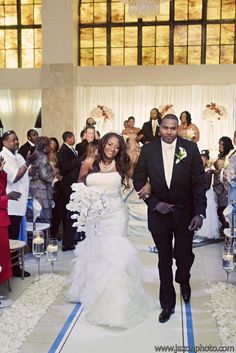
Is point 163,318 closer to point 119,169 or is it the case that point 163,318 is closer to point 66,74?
point 119,169

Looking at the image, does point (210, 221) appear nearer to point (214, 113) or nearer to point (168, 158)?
point (168, 158)

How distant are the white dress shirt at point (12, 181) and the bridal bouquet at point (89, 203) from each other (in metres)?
1.47

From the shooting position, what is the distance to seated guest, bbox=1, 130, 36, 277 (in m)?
5.64

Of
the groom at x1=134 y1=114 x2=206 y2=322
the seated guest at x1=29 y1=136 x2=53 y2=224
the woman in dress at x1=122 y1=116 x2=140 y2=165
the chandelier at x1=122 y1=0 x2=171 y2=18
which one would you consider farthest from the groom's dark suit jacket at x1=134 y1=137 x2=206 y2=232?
the chandelier at x1=122 y1=0 x2=171 y2=18

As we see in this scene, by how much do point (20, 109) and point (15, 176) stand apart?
1151cm

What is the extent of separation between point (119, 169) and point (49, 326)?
5.30 feet

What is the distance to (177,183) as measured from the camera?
4180 mm

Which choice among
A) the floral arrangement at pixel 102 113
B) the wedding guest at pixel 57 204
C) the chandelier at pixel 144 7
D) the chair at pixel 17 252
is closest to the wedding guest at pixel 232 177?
the chair at pixel 17 252

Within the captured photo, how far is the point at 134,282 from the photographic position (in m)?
4.42

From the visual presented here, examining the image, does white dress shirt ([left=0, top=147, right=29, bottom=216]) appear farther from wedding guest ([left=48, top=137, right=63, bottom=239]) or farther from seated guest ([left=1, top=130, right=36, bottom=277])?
wedding guest ([left=48, top=137, right=63, bottom=239])

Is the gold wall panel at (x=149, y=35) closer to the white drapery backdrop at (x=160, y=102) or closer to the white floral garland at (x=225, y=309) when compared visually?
the white drapery backdrop at (x=160, y=102)

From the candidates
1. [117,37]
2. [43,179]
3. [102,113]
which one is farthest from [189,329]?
[117,37]

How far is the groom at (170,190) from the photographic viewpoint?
4172 millimetres

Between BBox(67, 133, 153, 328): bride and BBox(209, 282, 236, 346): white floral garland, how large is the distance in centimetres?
69
